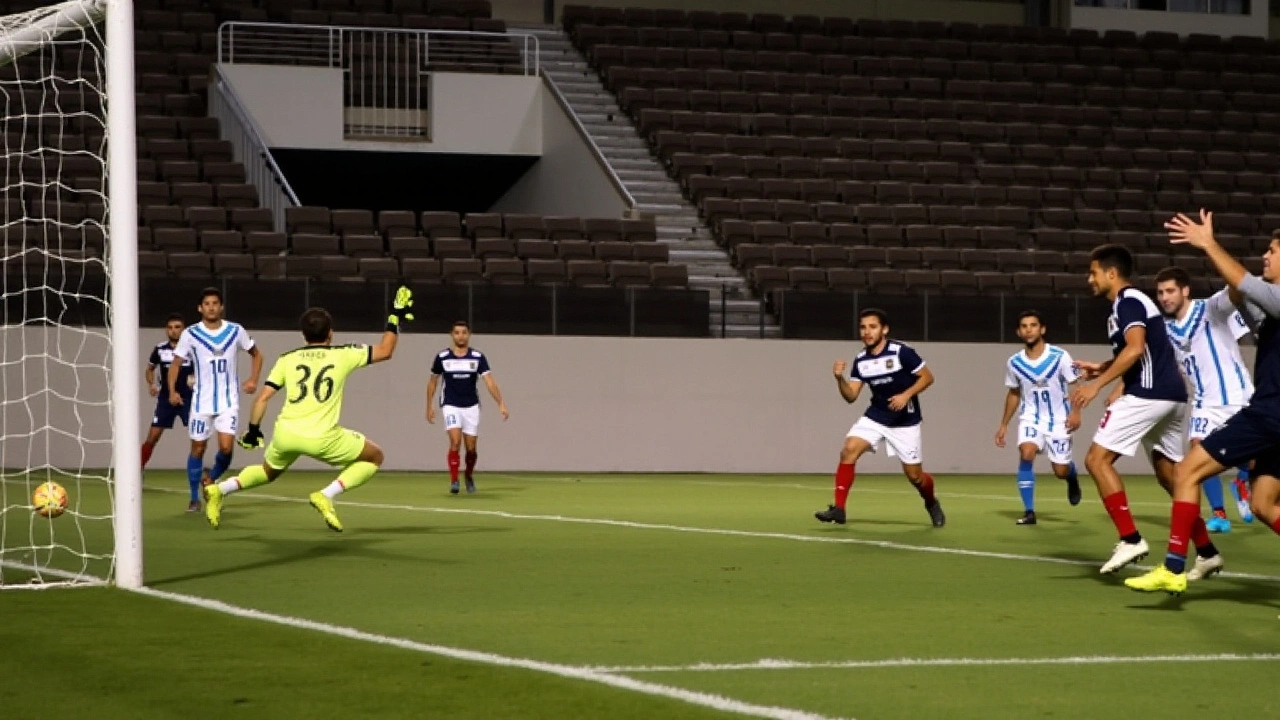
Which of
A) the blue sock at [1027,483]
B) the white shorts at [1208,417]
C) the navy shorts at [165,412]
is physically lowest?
the blue sock at [1027,483]

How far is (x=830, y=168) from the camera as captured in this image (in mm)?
31672

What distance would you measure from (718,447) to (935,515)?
11.7m

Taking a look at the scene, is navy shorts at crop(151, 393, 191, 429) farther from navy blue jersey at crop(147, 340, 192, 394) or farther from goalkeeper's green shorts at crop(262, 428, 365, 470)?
goalkeeper's green shorts at crop(262, 428, 365, 470)

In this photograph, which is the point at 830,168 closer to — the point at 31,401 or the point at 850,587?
the point at 31,401

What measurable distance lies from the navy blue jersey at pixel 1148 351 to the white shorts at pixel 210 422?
8.45 metres

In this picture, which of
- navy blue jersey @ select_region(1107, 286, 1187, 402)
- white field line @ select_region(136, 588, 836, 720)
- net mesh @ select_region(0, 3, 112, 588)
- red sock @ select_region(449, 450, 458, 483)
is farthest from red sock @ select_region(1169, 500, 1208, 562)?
red sock @ select_region(449, 450, 458, 483)

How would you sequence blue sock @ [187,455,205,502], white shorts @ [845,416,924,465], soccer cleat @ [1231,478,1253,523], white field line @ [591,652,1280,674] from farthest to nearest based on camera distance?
soccer cleat @ [1231,478,1253,523]
blue sock @ [187,455,205,502]
white shorts @ [845,416,924,465]
white field line @ [591,652,1280,674]

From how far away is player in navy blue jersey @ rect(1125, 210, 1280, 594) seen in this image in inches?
334

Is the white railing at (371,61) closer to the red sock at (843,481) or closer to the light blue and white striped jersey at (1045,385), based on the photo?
the light blue and white striped jersey at (1045,385)

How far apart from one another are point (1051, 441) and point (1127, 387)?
625 cm

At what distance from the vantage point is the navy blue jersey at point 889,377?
15.0 m

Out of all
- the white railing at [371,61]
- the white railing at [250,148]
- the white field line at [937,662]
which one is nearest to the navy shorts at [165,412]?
the white railing at [250,148]

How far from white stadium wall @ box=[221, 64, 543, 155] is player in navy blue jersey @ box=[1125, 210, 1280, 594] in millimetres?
23615

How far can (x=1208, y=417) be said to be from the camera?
14.2 metres
